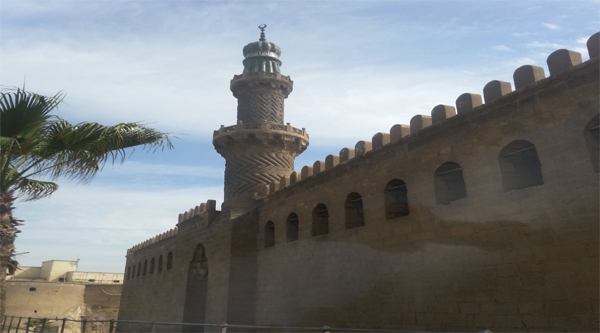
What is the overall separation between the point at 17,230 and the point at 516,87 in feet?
27.5

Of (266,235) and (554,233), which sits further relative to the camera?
(266,235)

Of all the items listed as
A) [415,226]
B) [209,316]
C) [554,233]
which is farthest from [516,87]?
[209,316]

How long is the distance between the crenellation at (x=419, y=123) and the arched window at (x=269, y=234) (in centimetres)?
629

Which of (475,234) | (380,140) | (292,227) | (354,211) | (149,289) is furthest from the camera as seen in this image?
(149,289)

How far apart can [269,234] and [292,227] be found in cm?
125

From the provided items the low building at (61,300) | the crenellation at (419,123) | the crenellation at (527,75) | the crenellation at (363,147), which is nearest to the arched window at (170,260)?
the crenellation at (363,147)

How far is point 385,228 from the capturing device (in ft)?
32.7

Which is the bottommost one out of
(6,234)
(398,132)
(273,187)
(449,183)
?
(6,234)

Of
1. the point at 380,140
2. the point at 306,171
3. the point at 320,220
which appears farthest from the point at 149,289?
the point at 380,140

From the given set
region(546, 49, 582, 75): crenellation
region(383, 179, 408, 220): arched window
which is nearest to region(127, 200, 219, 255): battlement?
region(383, 179, 408, 220): arched window

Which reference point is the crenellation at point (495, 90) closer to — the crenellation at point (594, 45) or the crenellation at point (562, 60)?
the crenellation at point (562, 60)

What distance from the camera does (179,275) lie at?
18.2 m

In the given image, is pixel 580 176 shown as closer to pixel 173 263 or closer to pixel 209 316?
pixel 209 316

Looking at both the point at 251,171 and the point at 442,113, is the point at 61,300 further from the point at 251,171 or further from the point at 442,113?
the point at 442,113
